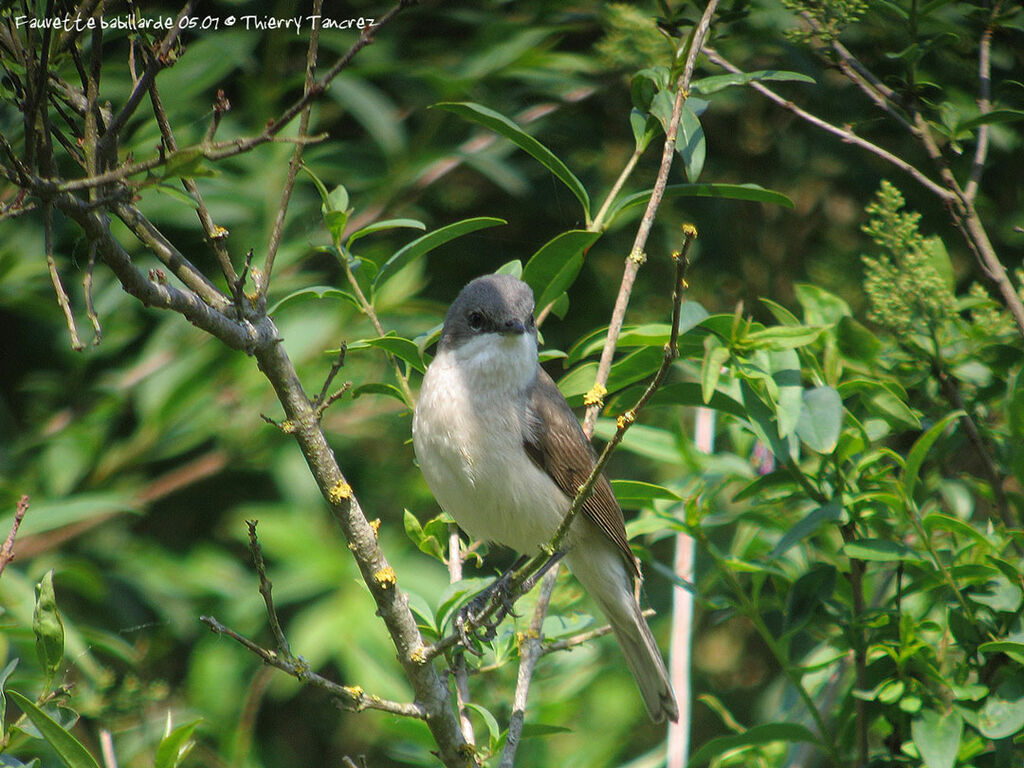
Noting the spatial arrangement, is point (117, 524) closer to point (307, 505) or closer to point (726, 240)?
point (307, 505)

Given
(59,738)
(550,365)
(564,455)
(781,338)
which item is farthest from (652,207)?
(550,365)

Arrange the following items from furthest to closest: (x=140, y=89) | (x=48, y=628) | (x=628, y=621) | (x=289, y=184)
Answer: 1. (x=628, y=621)
2. (x=48, y=628)
3. (x=289, y=184)
4. (x=140, y=89)

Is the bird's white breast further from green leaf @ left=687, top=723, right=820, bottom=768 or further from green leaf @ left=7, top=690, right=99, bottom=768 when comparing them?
green leaf @ left=7, top=690, right=99, bottom=768

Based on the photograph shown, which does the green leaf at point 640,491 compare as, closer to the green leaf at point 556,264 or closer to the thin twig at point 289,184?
the green leaf at point 556,264

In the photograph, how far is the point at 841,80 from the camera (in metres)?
4.39

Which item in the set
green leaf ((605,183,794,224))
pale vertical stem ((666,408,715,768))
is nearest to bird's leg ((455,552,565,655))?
pale vertical stem ((666,408,715,768))

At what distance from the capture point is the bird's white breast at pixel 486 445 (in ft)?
9.68

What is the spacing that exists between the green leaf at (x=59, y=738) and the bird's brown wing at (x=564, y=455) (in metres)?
1.59

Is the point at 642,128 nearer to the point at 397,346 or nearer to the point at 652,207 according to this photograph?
the point at 652,207

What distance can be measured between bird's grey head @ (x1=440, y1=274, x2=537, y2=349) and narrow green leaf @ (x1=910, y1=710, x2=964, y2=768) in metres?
1.51

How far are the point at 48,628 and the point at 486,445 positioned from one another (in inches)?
55.2

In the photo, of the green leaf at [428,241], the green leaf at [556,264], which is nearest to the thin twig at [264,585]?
the green leaf at [428,241]

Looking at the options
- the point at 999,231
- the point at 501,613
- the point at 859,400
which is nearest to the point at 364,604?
the point at 501,613

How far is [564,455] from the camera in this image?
3125 millimetres
